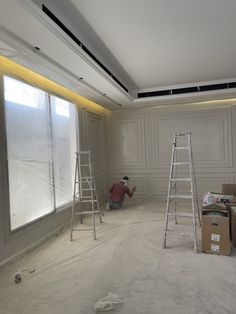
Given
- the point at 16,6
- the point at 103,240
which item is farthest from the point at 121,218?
the point at 16,6

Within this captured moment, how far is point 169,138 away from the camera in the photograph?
5965 millimetres

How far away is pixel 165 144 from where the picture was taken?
6000mm

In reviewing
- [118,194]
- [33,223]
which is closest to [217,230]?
[33,223]

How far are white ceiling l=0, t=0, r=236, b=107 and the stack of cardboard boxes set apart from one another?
2.14 meters

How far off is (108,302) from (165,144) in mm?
4473

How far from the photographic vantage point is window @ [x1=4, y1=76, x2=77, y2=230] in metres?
2.96

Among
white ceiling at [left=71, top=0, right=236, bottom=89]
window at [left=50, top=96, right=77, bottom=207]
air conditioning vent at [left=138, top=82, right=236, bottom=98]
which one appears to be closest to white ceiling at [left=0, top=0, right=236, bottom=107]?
white ceiling at [left=71, top=0, right=236, bottom=89]

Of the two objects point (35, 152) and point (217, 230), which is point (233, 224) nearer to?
point (217, 230)

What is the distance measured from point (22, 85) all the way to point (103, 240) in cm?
238

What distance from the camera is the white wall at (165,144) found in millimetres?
5598

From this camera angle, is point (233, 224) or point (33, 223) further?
point (33, 223)

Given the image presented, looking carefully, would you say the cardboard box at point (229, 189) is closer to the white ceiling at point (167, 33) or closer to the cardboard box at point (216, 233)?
the cardboard box at point (216, 233)

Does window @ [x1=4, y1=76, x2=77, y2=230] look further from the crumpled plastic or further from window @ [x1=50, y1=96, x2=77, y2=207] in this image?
the crumpled plastic

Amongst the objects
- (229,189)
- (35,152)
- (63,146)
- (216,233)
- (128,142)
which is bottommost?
(216,233)
